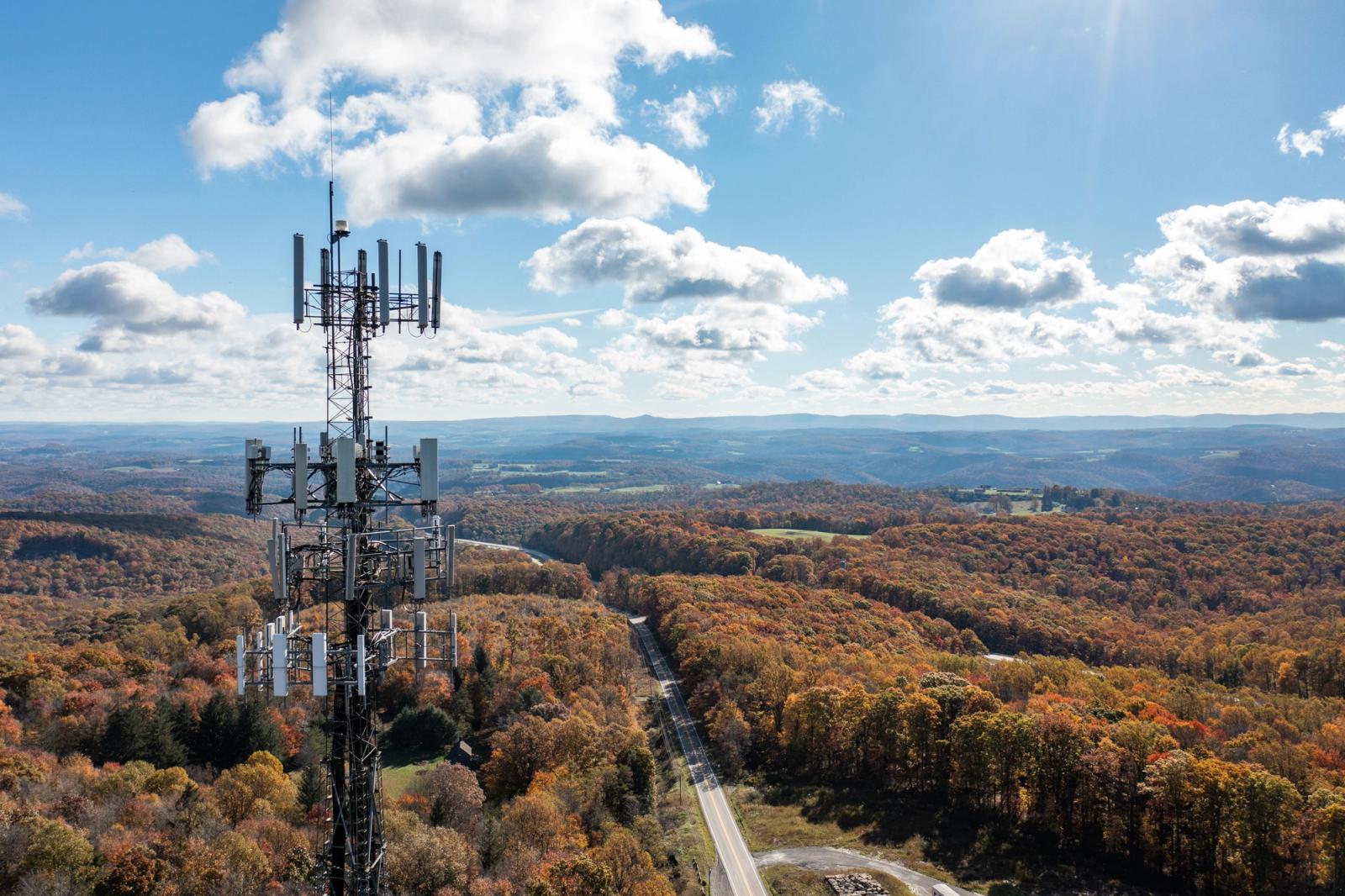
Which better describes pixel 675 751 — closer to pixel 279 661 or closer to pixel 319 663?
pixel 279 661

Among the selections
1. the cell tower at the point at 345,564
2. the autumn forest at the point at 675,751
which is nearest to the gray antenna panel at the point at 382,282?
the cell tower at the point at 345,564

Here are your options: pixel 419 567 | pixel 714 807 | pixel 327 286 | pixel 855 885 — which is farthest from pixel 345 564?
pixel 714 807

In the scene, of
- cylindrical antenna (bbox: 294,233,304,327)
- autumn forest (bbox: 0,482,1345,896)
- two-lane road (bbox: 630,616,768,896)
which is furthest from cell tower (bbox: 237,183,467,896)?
two-lane road (bbox: 630,616,768,896)

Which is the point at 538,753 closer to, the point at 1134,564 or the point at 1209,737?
the point at 1209,737

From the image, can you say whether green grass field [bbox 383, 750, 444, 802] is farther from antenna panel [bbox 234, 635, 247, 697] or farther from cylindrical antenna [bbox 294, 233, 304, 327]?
cylindrical antenna [bbox 294, 233, 304, 327]

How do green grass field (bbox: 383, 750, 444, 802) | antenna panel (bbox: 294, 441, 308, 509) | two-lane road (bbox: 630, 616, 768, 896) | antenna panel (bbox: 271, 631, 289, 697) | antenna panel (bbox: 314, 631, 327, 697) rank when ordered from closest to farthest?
antenna panel (bbox: 314, 631, 327, 697) → antenna panel (bbox: 294, 441, 308, 509) → antenna panel (bbox: 271, 631, 289, 697) → two-lane road (bbox: 630, 616, 768, 896) → green grass field (bbox: 383, 750, 444, 802)

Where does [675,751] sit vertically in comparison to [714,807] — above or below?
below

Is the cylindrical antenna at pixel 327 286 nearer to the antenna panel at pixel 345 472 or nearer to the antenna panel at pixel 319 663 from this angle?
the antenna panel at pixel 345 472
